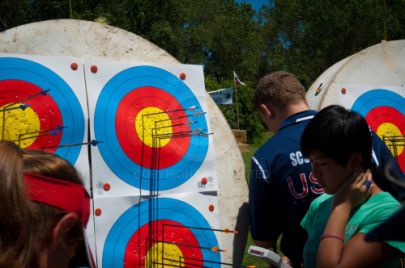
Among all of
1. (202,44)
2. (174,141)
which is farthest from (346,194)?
(202,44)

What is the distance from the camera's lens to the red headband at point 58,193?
2.80 feet

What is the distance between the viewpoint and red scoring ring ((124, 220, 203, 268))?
172 cm

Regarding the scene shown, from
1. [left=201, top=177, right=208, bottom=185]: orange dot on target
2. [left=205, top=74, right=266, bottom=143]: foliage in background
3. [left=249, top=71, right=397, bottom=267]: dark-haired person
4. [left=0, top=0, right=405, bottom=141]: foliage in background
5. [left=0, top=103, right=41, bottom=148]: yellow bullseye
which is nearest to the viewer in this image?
[left=0, top=103, right=41, bottom=148]: yellow bullseye

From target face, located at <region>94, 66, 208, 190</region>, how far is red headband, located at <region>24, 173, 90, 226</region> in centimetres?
76

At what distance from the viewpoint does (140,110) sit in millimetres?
1794

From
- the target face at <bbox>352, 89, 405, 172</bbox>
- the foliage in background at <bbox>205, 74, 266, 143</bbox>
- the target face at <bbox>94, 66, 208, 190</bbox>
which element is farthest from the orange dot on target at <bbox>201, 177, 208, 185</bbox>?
the foliage in background at <bbox>205, 74, 266, 143</bbox>

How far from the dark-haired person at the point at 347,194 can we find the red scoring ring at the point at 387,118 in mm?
1336

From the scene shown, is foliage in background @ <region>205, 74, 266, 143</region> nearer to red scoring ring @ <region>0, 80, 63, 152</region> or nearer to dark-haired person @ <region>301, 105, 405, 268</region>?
red scoring ring @ <region>0, 80, 63, 152</region>

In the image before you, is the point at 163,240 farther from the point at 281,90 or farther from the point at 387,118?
the point at 387,118

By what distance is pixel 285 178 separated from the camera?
65.1 inches

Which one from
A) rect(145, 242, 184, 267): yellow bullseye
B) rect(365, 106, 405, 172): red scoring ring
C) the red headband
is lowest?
rect(145, 242, 184, 267): yellow bullseye

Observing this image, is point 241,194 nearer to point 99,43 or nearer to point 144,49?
point 144,49

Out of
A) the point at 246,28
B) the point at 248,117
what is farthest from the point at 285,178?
the point at 246,28

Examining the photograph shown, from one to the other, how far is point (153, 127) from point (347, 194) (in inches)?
32.6
